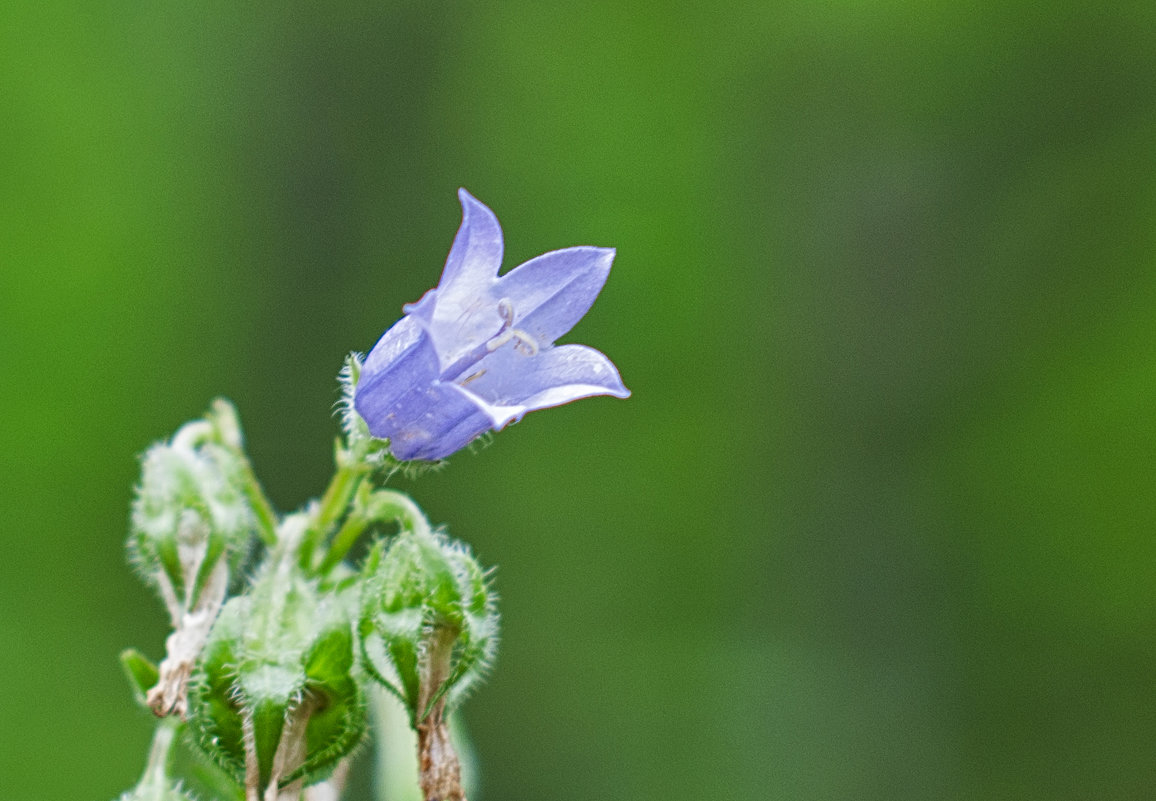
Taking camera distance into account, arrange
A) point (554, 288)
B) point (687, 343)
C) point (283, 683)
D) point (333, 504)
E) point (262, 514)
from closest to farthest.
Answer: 1. point (283, 683)
2. point (554, 288)
3. point (333, 504)
4. point (262, 514)
5. point (687, 343)

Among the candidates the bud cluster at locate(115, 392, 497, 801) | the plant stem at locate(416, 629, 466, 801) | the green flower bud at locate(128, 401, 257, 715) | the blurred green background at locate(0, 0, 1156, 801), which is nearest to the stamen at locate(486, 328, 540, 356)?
the bud cluster at locate(115, 392, 497, 801)

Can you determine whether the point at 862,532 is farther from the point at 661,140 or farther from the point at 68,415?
the point at 68,415

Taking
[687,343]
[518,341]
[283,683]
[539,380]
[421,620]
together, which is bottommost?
[283,683]

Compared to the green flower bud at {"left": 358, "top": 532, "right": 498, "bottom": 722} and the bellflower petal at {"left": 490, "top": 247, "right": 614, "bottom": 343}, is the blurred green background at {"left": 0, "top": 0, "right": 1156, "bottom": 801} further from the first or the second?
the bellflower petal at {"left": 490, "top": 247, "right": 614, "bottom": 343}

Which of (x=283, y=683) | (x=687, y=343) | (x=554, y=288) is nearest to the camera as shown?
(x=283, y=683)

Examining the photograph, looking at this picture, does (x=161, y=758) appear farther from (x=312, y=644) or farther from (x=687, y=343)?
(x=687, y=343)

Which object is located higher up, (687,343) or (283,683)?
(687,343)

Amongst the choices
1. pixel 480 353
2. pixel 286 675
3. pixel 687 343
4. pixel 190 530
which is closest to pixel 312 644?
pixel 286 675
